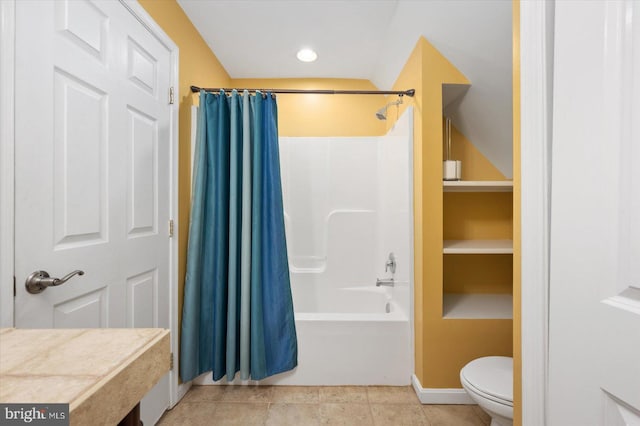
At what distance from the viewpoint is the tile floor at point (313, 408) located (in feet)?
5.56

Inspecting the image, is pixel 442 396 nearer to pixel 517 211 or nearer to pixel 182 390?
pixel 517 211

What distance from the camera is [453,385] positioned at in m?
1.88

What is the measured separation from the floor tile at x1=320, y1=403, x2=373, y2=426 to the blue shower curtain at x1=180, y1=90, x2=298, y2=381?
347 mm

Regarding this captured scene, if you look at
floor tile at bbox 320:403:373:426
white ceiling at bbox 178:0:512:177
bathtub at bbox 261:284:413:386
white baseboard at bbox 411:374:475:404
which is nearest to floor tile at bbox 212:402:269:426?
bathtub at bbox 261:284:413:386

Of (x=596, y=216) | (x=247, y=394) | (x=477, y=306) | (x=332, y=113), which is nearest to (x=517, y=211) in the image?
(x=596, y=216)

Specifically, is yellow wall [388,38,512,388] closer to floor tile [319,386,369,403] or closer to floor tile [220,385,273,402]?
floor tile [319,386,369,403]

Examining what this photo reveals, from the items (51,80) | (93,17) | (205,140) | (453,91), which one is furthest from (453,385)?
(93,17)

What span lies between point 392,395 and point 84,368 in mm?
1915

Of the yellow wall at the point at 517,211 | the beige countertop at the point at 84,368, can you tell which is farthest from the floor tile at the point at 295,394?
the beige countertop at the point at 84,368

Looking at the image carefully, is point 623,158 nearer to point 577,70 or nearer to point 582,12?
point 577,70

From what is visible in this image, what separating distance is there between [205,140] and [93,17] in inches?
32.0

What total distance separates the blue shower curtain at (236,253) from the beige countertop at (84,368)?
131 cm

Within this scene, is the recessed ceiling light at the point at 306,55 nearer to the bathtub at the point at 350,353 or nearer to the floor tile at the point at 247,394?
the bathtub at the point at 350,353

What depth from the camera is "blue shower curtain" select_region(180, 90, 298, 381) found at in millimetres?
1902
